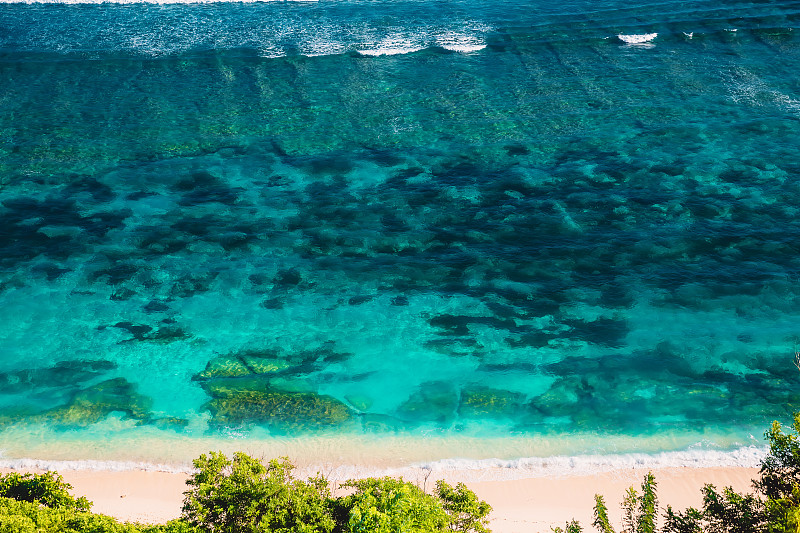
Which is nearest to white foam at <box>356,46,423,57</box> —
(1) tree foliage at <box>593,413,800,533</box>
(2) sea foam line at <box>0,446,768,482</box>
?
(2) sea foam line at <box>0,446,768,482</box>

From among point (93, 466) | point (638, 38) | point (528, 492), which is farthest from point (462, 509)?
point (638, 38)

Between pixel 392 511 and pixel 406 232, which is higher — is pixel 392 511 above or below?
below

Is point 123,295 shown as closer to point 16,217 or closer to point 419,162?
point 16,217

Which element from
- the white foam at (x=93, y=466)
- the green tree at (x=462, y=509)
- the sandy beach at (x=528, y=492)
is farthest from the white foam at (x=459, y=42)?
the green tree at (x=462, y=509)

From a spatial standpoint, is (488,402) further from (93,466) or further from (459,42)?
(459,42)

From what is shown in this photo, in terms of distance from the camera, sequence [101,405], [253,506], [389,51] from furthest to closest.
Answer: [389,51] → [101,405] → [253,506]
